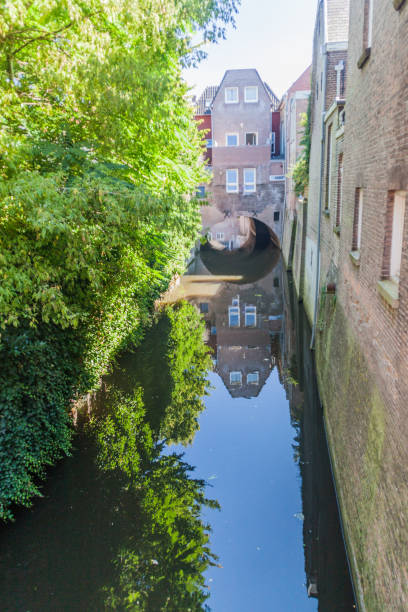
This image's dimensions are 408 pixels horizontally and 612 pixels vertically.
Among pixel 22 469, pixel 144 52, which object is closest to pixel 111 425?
pixel 22 469

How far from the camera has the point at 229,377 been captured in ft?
44.5

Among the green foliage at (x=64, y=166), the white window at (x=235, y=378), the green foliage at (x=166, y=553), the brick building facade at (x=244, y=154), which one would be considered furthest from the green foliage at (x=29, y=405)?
the brick building facade at (x=244, y=154)

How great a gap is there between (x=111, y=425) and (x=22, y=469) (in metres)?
3.56

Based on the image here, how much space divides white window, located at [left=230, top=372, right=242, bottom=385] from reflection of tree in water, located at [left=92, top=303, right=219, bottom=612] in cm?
82

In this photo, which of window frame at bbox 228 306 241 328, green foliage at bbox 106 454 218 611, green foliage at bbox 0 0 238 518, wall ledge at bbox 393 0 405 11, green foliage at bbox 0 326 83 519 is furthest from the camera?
window frame at bbox 228 306 241 328

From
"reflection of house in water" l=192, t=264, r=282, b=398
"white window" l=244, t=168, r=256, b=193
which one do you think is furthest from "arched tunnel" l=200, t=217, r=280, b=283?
"white window" l=244, t=168, r=256, b=193

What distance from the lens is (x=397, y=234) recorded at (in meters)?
5.54

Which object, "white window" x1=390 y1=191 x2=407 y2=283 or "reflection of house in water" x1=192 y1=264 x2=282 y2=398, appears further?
"reflection of house in water" x1=192 y1=264 x2=282 y2=398

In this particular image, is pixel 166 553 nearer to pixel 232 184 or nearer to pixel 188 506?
pixel 188 506

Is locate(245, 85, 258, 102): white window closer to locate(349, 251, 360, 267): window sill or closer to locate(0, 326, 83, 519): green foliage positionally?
locate(349, 251, 360, 267): window sill

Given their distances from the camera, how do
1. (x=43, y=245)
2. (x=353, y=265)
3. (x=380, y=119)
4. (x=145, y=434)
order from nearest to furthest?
(x=380, y=119)
(x=43, y=245)
(x=353, y=265)
(x=145, y=434)

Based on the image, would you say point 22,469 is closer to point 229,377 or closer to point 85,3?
point 85,3

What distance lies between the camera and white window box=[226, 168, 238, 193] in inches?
1367

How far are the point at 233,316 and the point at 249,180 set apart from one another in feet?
58.7
